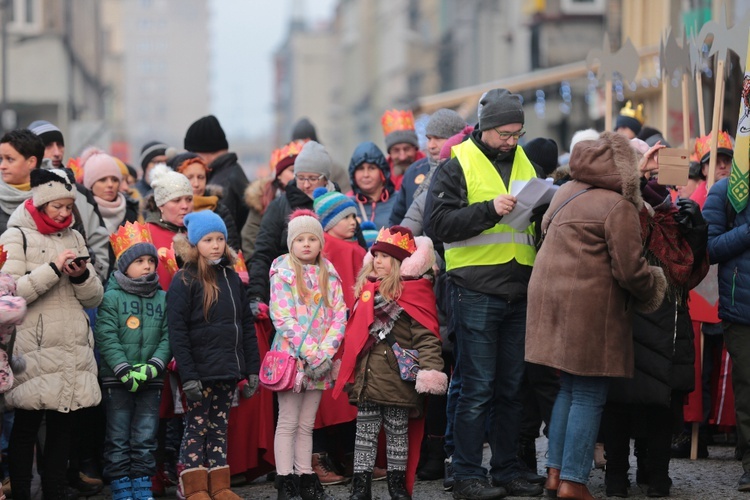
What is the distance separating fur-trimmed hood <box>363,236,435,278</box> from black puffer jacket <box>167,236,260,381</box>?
0.90 m

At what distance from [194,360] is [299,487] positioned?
1.02 m

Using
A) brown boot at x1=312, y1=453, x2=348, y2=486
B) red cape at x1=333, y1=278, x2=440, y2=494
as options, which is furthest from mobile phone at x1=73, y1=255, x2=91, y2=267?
brown boot at x1=312, y1=453, x2=348, y2=486

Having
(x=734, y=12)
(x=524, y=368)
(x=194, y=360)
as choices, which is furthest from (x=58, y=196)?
(x=734, y=12)

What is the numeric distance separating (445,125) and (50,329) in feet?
10.8

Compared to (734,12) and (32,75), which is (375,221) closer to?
(734,12)

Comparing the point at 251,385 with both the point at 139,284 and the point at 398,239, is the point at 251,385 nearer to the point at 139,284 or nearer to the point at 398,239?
the point at 139,284

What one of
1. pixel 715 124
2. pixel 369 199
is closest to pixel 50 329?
pixel 369 199

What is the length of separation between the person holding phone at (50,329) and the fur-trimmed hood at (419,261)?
1752mm

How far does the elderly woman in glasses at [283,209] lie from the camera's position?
8688 mm

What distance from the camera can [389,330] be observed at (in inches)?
312

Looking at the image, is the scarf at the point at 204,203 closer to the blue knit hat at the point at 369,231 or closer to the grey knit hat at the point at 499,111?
the blue knit hat at the point at 369,231

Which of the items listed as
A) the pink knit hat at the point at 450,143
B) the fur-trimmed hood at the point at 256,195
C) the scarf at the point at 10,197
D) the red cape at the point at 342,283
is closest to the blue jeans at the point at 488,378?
the red cape at the point at 342,283

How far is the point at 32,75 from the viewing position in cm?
4262

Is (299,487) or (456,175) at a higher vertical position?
(456,175)
